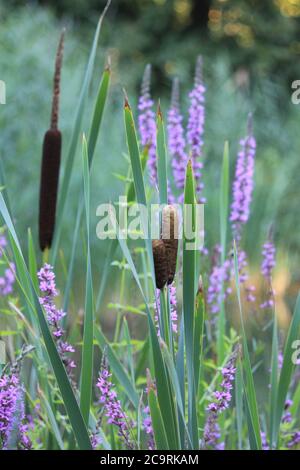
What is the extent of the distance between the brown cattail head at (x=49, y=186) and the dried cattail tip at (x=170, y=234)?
0.58m

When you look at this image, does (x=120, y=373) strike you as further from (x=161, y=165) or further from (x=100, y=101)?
(x=100, y=101)

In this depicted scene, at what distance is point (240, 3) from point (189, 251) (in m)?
11.6

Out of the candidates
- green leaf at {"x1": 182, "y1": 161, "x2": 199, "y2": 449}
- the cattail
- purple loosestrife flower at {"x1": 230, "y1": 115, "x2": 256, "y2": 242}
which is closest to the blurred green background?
purple loosestrife flower at {"x1": 230, "y1": 115, "x2": 256, "y2": 242}

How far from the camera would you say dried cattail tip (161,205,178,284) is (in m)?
0.99

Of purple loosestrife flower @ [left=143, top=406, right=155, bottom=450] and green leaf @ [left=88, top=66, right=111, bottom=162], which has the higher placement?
green leaf @ [left=88, top=66, right=111, bottom=162]

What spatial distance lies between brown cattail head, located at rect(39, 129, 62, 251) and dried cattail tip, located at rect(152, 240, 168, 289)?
0.59m

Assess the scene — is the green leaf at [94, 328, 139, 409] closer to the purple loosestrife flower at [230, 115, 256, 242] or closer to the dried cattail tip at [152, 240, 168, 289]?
the dried cattail tip at [152, 240, 168, 289]

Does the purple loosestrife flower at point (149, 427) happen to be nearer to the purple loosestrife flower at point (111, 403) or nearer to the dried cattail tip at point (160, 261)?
the purple loosestrife flower at point (111, 403)

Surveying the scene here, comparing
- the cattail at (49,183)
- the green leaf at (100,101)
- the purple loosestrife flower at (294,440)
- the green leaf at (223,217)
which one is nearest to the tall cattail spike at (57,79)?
the cattail at (49,183)

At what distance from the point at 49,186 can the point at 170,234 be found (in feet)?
1.93

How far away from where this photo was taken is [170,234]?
3.29 ft

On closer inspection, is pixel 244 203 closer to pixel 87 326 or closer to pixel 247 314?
pixel 247 314

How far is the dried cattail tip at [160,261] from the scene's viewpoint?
0.98 m
